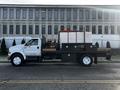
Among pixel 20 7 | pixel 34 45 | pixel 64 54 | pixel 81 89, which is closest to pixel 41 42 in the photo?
pixel 34 45

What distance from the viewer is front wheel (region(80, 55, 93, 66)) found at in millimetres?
22966

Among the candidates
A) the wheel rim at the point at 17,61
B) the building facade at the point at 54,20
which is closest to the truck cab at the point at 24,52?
the wheel rim at the point at 17,61

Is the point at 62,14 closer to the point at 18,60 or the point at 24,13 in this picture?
the point at 24,13

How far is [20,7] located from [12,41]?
8.67m

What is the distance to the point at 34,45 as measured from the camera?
23.8m

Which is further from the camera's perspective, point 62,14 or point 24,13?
point 62,14

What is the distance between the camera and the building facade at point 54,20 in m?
69.7

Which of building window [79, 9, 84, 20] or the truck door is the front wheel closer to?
the truck door

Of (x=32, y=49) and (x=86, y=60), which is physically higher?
(x=32, y=49)

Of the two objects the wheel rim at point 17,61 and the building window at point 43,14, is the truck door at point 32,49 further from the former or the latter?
the building window at point 43,14

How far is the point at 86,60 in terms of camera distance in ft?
75.9

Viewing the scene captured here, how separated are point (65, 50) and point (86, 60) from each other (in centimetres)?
173

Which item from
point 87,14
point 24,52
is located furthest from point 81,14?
point 24,52

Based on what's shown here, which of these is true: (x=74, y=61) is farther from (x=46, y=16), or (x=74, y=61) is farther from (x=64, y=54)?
(x=46, y=16)
